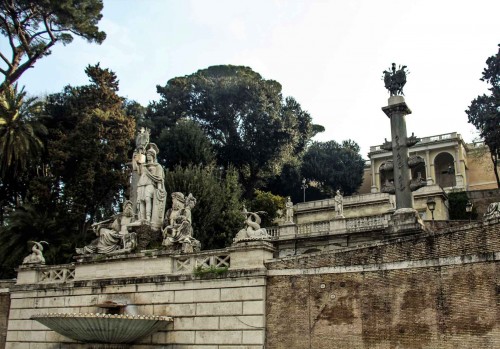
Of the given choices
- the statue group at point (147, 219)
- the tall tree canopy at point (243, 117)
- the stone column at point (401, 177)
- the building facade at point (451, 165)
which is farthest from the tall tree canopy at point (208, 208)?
the building facade at point (451, 165)

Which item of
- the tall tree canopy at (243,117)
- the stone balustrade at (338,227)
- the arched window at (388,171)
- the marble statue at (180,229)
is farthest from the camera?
the tall tree canopy at (243,117)

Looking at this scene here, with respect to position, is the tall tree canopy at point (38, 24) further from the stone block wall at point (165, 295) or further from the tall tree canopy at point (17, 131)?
the stone block wall at point (165, 295)

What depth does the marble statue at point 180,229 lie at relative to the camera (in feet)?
52.4

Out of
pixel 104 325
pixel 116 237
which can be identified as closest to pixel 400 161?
pixel 116 237

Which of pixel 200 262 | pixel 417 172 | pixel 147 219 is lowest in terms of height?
pixel 200 262

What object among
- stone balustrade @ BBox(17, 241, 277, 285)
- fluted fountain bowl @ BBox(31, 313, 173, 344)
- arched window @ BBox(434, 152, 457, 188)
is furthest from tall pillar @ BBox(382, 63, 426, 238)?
arched window @ BBox(434, 152, 457, 188)

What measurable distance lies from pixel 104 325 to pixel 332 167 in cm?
4040

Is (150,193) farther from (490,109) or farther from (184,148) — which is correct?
(490,109)

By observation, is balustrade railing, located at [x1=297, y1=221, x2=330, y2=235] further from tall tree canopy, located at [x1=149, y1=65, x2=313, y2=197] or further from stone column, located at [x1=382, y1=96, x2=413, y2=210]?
tall tree canopy, located at [x1=149, y1=65, x2=313, y2=197]

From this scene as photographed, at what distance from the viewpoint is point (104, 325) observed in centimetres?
1372

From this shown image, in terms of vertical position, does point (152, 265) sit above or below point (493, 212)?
below

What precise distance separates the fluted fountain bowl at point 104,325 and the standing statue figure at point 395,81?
10.4 meters

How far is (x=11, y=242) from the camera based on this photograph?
24.9 metres

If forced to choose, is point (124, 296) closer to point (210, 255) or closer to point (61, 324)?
point (61, 324)
